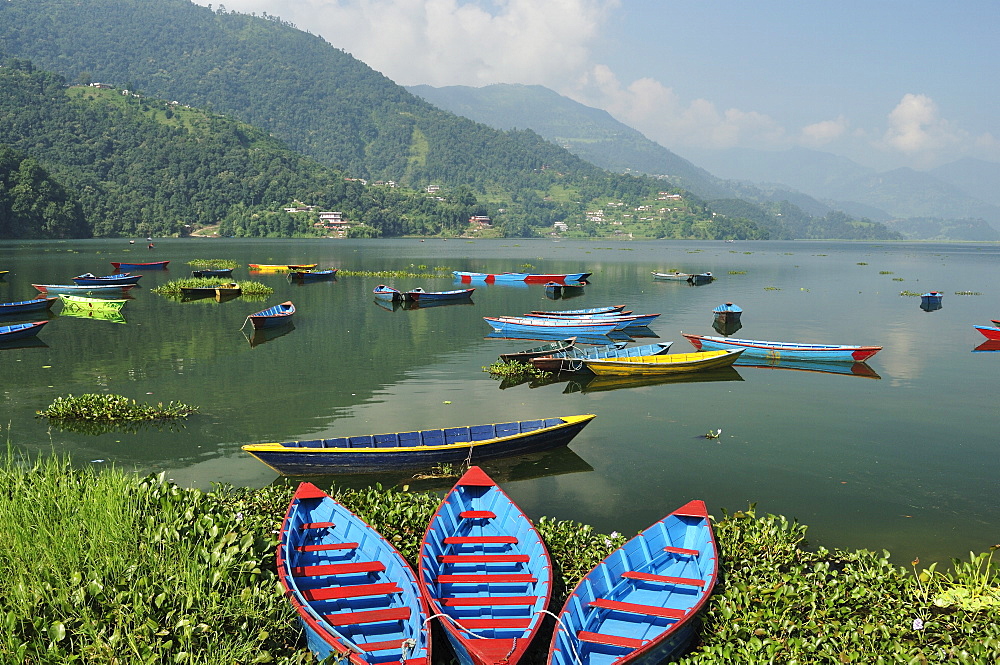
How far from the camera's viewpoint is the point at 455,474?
16.6 meters

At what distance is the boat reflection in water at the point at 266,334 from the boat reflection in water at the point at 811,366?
25421mm

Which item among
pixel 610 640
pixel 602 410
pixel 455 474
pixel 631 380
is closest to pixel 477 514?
pixel 610 640

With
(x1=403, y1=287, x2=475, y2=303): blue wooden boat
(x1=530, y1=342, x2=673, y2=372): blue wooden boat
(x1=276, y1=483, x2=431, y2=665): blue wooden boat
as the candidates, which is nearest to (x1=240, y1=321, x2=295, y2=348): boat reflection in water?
(x1=403, y1=287, x2=475, y2=303): blue wooden boat

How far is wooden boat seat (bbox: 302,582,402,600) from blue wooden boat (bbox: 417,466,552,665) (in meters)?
0.49

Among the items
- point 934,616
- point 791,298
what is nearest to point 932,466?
point 934,616

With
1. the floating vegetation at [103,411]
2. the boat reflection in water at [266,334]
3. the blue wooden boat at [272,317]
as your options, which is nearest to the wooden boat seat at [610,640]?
the floating vegetation at [103,411]

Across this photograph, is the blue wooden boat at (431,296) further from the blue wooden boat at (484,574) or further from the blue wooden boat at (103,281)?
the blue wooden boat at (484,574)

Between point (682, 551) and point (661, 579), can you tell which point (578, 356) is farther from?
point (661, 579)

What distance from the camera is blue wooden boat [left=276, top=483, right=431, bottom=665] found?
7.94m

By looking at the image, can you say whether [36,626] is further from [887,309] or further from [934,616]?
[887,309]

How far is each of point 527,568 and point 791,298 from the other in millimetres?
61019

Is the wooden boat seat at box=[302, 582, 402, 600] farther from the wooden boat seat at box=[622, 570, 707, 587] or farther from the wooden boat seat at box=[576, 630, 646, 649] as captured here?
the wooden boat seat at box=[622, 570, 707, 587]

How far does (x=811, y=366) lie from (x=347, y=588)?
2840 centimetres

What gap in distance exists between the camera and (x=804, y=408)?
24.9 metres
